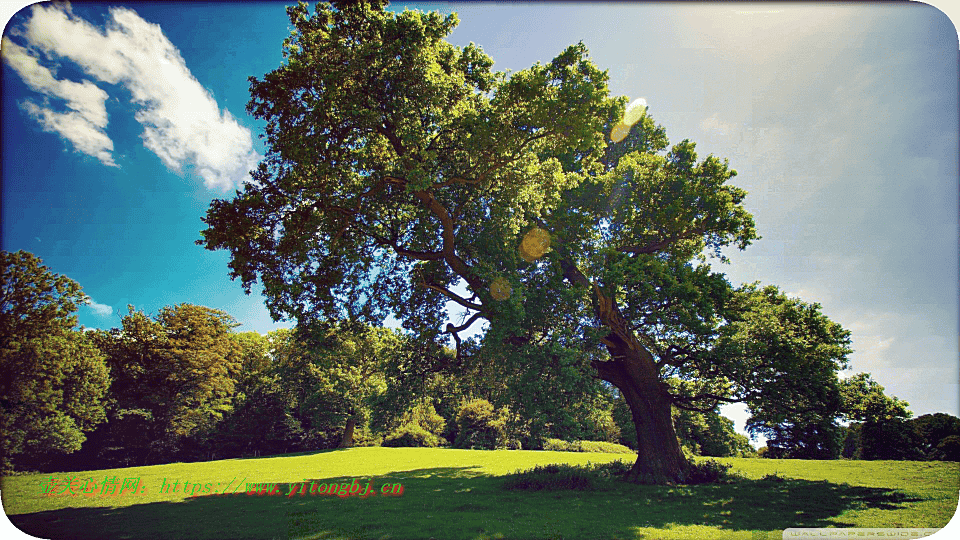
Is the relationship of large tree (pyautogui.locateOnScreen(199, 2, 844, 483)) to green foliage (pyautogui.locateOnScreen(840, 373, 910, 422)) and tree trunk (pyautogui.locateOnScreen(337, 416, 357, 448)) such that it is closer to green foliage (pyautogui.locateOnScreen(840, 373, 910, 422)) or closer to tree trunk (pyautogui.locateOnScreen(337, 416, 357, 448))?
green foliage (pyautogui.locateOnScreen(840, 373, 910, 422))

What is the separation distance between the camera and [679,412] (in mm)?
26234

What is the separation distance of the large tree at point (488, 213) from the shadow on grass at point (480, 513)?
3.44m

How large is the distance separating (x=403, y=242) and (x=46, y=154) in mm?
10260

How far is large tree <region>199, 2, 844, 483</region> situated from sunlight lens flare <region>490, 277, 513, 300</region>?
5 centimetres

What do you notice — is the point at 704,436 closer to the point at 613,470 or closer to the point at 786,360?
the point at 613,470

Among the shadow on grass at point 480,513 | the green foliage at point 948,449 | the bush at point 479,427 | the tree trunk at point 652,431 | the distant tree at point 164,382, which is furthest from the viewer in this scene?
the bush at point 479,427

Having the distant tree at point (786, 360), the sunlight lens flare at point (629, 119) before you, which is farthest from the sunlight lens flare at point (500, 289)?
Answer: the sunlight lens flare at point (629, 119)

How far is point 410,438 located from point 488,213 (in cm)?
3368

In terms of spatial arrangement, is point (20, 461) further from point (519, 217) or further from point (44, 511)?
point (519, 217)

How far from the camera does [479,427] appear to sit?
38406 mm

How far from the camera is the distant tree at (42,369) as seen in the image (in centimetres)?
1453

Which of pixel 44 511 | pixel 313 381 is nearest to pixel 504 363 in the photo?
pixel 44 511

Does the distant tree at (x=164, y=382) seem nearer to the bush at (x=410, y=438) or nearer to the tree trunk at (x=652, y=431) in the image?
the bush at (x=410, y=438)

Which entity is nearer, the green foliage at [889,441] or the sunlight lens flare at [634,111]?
the sunlight lens flare at [634,111]
